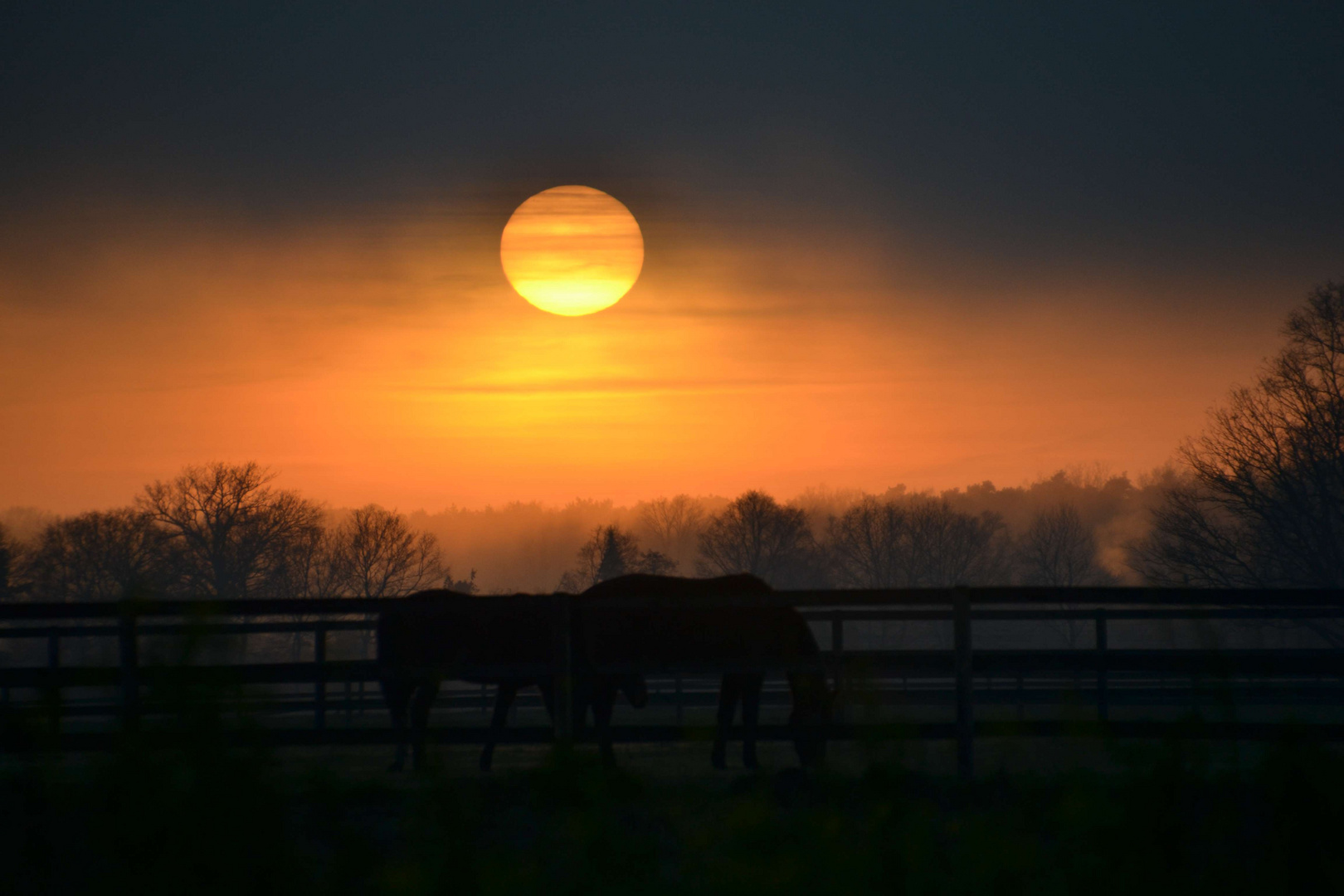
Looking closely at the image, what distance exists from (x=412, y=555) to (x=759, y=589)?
5245 centimetres

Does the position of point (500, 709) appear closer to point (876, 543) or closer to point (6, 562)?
point (6, 562)

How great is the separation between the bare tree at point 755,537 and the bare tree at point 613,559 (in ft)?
11.3

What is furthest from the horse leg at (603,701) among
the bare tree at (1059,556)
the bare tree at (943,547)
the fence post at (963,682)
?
the bare tree at (1059,556)

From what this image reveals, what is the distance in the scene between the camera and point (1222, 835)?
2490 millimetres

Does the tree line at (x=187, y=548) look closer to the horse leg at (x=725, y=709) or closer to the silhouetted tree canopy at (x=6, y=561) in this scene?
the silhouetted tree canopy at (x=6, y=561)

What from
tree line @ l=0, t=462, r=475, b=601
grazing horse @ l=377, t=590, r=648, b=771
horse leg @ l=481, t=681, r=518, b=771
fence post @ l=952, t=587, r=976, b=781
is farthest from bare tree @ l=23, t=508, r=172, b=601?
fence post @ l=952, t=587, r=976, b=781

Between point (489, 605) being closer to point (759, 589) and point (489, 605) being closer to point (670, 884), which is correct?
point (759, 589)

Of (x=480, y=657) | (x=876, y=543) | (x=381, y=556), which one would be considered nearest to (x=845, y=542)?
(x=876, y=543)

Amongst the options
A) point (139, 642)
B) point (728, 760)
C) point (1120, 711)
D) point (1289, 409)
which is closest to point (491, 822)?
point (139, 642)

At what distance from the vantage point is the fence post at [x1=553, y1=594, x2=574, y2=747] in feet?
23.0

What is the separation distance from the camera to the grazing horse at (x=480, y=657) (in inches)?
288

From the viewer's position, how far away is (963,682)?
274 inches

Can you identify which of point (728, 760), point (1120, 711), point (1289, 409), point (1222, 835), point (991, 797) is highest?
point (1289, 409)

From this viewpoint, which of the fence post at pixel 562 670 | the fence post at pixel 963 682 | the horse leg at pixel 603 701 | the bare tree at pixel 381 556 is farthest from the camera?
the bare tree at pixel 381 556
